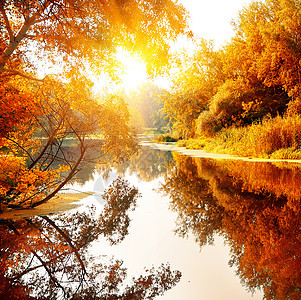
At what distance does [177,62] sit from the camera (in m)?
9.06

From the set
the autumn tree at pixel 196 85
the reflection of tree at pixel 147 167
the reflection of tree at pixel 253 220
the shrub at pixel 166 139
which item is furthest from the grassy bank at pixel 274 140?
the shrub at pixel 166 139

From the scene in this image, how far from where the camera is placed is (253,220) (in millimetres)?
5633

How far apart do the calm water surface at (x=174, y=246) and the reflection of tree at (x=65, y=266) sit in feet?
0.03

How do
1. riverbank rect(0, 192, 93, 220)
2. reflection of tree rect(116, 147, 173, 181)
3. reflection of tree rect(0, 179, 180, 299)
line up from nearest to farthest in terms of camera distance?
reflection of tree rect(0, 179, 180, 299)
riverbank rect(0, 192, 93, 220)
reflection of tree rect(116, 147, 173, 181)

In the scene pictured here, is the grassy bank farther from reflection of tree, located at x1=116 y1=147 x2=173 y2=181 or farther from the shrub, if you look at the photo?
the shrub

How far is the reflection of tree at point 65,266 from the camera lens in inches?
123

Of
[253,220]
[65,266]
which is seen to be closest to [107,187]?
[253,220]

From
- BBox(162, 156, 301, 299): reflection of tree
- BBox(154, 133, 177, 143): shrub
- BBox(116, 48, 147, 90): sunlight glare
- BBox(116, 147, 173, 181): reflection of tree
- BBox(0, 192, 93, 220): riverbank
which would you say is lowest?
BBox(154, 133, 177, 143): shrub

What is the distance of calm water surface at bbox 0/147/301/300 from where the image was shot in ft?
10.7

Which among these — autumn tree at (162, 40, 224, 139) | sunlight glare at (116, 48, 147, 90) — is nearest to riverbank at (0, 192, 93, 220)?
sunlight glare at (116, 48, 147, 90)

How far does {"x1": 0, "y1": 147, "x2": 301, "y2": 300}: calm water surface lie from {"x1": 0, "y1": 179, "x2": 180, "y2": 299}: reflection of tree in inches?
0.4

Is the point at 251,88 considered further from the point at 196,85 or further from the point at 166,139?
the point at 166,139

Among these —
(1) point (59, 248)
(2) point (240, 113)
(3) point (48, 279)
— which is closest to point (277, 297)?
(3) point (48, 279)

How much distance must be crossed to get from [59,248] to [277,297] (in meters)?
2.71
